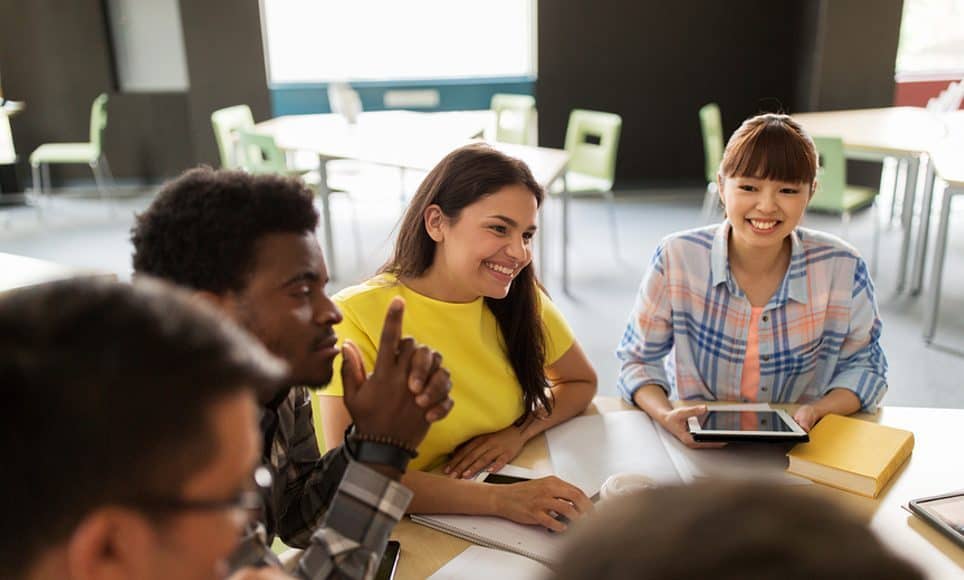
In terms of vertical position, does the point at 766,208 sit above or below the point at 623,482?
above

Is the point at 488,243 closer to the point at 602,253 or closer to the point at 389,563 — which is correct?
the point at 389,563

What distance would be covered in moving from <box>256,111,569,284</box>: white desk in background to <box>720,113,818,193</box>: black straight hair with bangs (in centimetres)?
178

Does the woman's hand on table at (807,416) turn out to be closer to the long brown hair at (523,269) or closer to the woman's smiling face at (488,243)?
the long brown hair at (523,269)

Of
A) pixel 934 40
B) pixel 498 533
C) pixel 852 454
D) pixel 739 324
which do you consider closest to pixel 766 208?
pixel 739 324

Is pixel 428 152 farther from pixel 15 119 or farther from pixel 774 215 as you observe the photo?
pixel 15 119

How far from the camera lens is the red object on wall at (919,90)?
696 centimetres

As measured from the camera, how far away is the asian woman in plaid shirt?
173 centimetres

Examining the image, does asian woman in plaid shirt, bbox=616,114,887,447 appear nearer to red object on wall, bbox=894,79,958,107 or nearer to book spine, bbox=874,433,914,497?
book spine, bbox=874,433,914,497

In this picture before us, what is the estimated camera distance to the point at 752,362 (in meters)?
1.80

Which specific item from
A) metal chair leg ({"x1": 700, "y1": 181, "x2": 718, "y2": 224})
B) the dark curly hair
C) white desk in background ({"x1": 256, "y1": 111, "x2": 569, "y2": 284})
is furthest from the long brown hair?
metal chair leg ({"x1": 700, "y1": 181, "x2": 718, "y2": 224})

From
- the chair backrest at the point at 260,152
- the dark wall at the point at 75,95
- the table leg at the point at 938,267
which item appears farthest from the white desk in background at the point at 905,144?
the dark wall at the point at 75,95

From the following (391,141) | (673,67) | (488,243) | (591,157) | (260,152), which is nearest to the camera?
(488,243)

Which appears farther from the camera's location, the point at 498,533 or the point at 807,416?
the point at 807,416

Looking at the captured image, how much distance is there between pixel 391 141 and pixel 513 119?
958 mm
